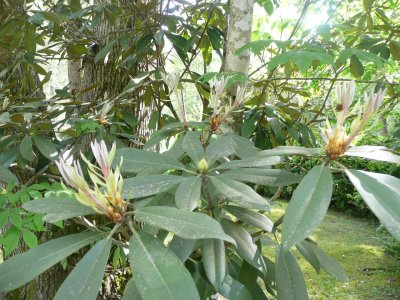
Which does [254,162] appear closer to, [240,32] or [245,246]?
[245,246]

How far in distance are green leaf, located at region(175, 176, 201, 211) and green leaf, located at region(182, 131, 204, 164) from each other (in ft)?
0.34

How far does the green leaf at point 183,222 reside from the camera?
46 cm

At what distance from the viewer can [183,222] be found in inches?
19.3

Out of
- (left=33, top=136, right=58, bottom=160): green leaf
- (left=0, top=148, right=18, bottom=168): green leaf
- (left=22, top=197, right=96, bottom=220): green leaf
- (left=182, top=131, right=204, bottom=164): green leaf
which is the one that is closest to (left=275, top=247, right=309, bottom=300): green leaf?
(left=182, top=131, right=204, bottom=164): green leaf

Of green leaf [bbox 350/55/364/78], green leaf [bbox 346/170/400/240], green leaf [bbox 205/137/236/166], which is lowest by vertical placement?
green leaf [bbox 346/170/400/240]

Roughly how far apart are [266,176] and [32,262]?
395 mm

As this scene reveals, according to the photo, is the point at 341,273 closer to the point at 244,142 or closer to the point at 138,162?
the point at 244,142

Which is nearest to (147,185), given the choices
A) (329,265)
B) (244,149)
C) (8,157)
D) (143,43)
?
(244,149)

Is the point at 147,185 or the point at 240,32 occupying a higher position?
the point at 240,32

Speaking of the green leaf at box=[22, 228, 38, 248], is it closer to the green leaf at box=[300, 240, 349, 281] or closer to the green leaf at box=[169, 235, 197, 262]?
the green leaf at box=[169, 235, 197, 262]

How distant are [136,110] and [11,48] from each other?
0.67 m

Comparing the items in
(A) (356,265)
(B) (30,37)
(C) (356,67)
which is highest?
(B) (30,37)

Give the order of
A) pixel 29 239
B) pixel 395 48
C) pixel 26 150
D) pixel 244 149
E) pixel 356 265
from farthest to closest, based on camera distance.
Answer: pixel 356 265, pixel 395 48, pixel 26 150, pixel 29 239, pixel 244 149

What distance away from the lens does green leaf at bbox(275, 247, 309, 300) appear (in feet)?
2.12
